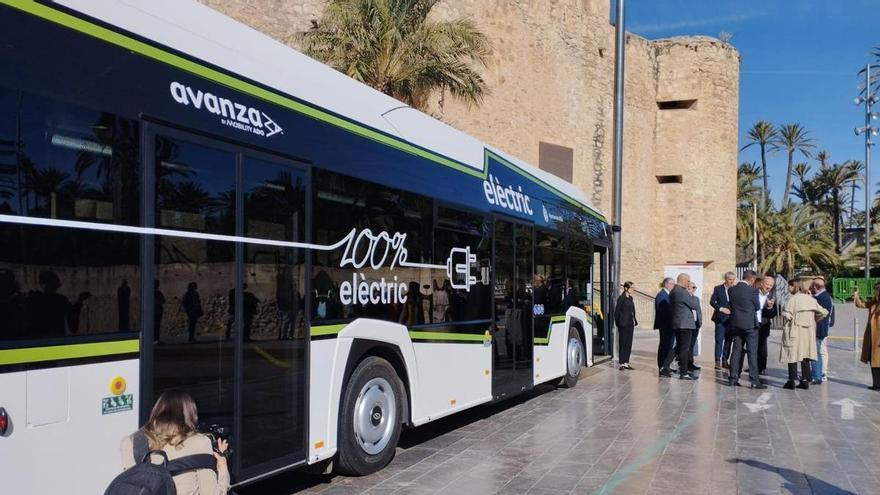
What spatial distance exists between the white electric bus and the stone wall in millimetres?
22648

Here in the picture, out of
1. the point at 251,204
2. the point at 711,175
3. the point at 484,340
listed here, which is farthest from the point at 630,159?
the point at 251,204

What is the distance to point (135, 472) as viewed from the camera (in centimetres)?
333

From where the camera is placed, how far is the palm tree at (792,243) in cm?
4844

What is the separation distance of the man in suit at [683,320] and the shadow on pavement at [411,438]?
106 inches

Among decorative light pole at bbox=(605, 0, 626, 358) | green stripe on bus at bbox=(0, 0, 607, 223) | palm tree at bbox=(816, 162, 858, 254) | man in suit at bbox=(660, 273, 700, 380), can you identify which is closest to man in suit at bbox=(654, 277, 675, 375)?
man in suit at bbox=(660, 273, 700, 380)

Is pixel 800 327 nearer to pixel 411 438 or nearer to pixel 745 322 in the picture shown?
pixel 745 322

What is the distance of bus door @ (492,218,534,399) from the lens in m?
9.88

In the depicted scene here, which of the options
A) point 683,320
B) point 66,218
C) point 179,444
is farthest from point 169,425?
point 683,320

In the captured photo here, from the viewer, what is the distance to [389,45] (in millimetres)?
18875

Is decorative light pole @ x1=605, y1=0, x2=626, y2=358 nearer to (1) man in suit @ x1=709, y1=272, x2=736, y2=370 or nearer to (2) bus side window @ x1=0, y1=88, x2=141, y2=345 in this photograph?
(1) man in suit @ x1=709, y1=272, x2=736, y2=370

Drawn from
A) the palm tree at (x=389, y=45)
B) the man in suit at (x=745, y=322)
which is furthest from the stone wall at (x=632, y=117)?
the man in suit at (x=745, y=322)

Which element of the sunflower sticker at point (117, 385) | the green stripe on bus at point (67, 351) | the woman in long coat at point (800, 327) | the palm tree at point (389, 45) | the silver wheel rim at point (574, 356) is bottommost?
the silver wheel rim at point (574, 356)

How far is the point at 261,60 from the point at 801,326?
34.6 feet

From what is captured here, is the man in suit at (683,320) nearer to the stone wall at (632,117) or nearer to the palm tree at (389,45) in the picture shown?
the palm tree at (389,45)
